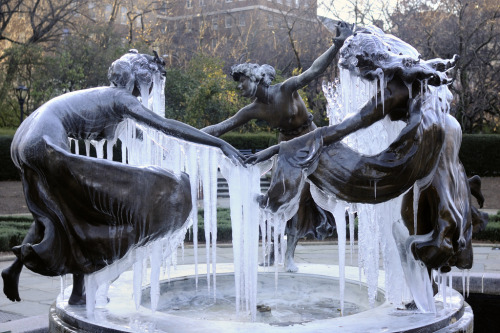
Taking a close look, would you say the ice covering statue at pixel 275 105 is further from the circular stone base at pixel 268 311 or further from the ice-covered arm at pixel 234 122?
the circular stone base at pixel 268 311

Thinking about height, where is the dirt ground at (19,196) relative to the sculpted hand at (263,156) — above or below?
above

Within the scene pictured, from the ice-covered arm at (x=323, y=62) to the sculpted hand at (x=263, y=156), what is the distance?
1.11 m

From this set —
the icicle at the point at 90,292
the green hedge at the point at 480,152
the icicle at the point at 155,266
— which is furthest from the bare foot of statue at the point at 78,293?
the green hedge at the point at 480,152

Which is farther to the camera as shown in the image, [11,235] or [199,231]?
[199,231]

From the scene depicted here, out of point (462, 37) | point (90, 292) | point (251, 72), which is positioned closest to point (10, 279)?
point (90, 292)

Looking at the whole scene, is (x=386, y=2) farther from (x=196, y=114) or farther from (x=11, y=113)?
(x=11, y=113)

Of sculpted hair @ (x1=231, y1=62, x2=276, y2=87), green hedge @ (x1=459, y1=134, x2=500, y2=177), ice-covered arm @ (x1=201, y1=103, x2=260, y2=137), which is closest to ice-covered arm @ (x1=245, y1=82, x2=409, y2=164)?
ice-covered arm @ (x1=201, y1=103, x2=260, y2=137)

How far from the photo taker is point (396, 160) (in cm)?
374

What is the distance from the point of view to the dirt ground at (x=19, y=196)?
16.6m

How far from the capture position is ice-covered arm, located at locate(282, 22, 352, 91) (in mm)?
4523

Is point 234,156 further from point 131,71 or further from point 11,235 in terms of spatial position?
point 11,235

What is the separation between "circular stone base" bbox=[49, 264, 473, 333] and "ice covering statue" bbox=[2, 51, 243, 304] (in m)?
0.35

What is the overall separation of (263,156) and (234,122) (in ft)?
5.59

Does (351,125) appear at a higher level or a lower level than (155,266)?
higher
